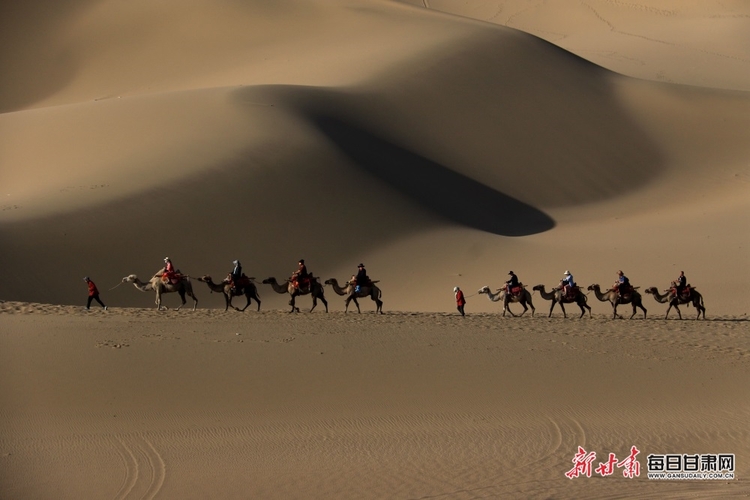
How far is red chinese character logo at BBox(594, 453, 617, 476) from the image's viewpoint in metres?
13.5

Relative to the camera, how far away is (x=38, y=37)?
225 ft

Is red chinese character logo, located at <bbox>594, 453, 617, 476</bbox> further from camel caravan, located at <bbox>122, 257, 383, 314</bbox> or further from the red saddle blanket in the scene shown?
the red saddle blanket

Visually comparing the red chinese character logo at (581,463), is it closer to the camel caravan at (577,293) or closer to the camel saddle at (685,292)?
the camel caravan at (577,293)

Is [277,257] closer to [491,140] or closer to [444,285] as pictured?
[444,285]

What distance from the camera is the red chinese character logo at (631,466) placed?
1342 cm

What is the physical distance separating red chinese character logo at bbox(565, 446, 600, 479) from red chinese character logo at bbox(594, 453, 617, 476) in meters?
0.14

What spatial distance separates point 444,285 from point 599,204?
12066 millimetres

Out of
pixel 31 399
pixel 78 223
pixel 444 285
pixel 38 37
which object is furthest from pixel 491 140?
pixel 38 37

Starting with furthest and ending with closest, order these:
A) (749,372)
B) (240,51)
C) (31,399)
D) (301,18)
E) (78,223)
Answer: (301,18)
(240,51)
(78,223)
(749,372)
(31,399)

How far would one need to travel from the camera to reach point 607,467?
44.8 ft

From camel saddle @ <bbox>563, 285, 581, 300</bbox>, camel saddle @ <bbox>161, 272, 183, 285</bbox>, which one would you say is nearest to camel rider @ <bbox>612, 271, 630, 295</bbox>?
camel saddle @ <bbox>563, 285, 581, 300</bbox>

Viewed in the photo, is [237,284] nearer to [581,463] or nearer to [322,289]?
[322,289]

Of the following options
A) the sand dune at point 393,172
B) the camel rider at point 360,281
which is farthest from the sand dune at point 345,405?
the sand dune at point 393,172

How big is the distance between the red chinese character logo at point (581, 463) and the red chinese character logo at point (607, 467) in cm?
Result: 14
